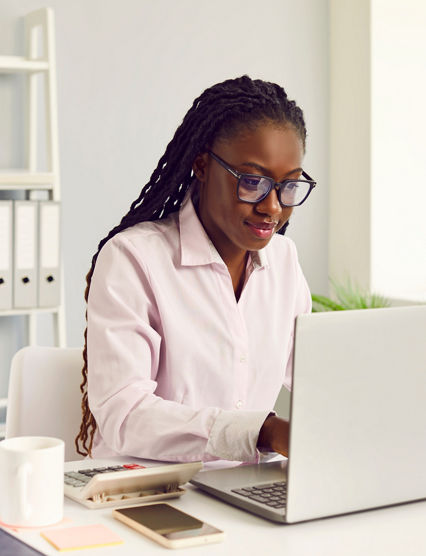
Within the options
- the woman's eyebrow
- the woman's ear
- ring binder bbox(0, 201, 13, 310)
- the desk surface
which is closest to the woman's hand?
the desk surface

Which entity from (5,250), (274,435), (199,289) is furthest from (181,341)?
(5,250)

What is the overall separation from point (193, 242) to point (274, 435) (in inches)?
20.2

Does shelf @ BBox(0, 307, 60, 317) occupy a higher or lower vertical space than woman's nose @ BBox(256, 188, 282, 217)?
lower

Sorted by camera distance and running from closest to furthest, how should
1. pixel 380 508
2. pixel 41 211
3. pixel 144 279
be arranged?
pixel 380 508, pixel 144 279, pixel 41 211

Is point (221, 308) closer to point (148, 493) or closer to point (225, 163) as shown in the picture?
point (225, 163)

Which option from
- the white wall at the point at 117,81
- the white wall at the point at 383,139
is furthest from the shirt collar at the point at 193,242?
the white wall at the point at 383,139

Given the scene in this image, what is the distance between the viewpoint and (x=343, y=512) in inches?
41.9

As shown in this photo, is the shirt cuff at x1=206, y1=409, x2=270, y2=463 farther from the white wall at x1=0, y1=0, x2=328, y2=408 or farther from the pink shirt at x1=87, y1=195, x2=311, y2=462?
the white wall at x1=0, y1=0, x2=328, y2=408

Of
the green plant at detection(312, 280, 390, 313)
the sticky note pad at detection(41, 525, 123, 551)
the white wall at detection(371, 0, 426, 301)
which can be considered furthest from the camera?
the white wall at detection(371, 0, 426, 301)

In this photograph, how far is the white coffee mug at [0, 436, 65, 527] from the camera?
991mm

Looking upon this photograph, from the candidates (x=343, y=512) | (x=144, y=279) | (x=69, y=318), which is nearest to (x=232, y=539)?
(x=343, y=512)

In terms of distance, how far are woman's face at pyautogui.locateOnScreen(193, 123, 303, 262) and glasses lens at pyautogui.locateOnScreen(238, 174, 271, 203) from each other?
1cm

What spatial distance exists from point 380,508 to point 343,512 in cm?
8

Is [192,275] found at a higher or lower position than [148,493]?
higher
